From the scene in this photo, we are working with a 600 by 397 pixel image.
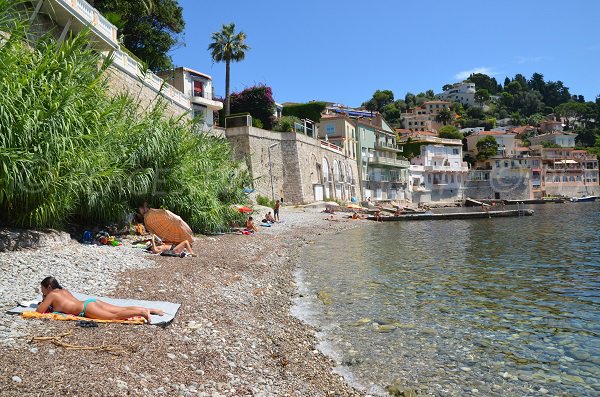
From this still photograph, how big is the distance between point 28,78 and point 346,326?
824 cm

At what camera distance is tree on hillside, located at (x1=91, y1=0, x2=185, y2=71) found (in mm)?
36125

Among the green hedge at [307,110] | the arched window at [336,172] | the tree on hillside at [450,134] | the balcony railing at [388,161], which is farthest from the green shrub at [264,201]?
the tree on hillside at [450,134]

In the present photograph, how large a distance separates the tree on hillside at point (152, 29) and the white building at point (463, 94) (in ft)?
488

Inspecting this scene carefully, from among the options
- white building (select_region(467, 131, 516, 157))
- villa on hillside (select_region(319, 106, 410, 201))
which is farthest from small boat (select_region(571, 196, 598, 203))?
villa on hillside (select_region(319, 106, 410, 201))

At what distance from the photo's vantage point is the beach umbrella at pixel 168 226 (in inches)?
543

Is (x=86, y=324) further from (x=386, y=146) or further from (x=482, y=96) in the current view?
(x=482, y=96)

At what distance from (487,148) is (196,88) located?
6614 cm

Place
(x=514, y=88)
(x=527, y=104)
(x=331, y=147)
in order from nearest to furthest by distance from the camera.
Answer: (x=331, y=147)
(x=527, y=104)
(x=514, y=88)

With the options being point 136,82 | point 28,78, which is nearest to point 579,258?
point 28,78

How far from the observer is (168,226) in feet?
45.5

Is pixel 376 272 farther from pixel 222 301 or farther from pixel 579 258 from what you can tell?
pixel 579 258

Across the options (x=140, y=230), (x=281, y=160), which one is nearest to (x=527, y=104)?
(x=281, y=160)

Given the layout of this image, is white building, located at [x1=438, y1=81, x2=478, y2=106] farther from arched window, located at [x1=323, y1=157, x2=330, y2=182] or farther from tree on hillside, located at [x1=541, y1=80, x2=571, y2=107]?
arched window, located at [x1=323, y1=157, x2=330, y2=182]

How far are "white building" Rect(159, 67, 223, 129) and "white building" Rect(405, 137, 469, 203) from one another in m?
43.8
